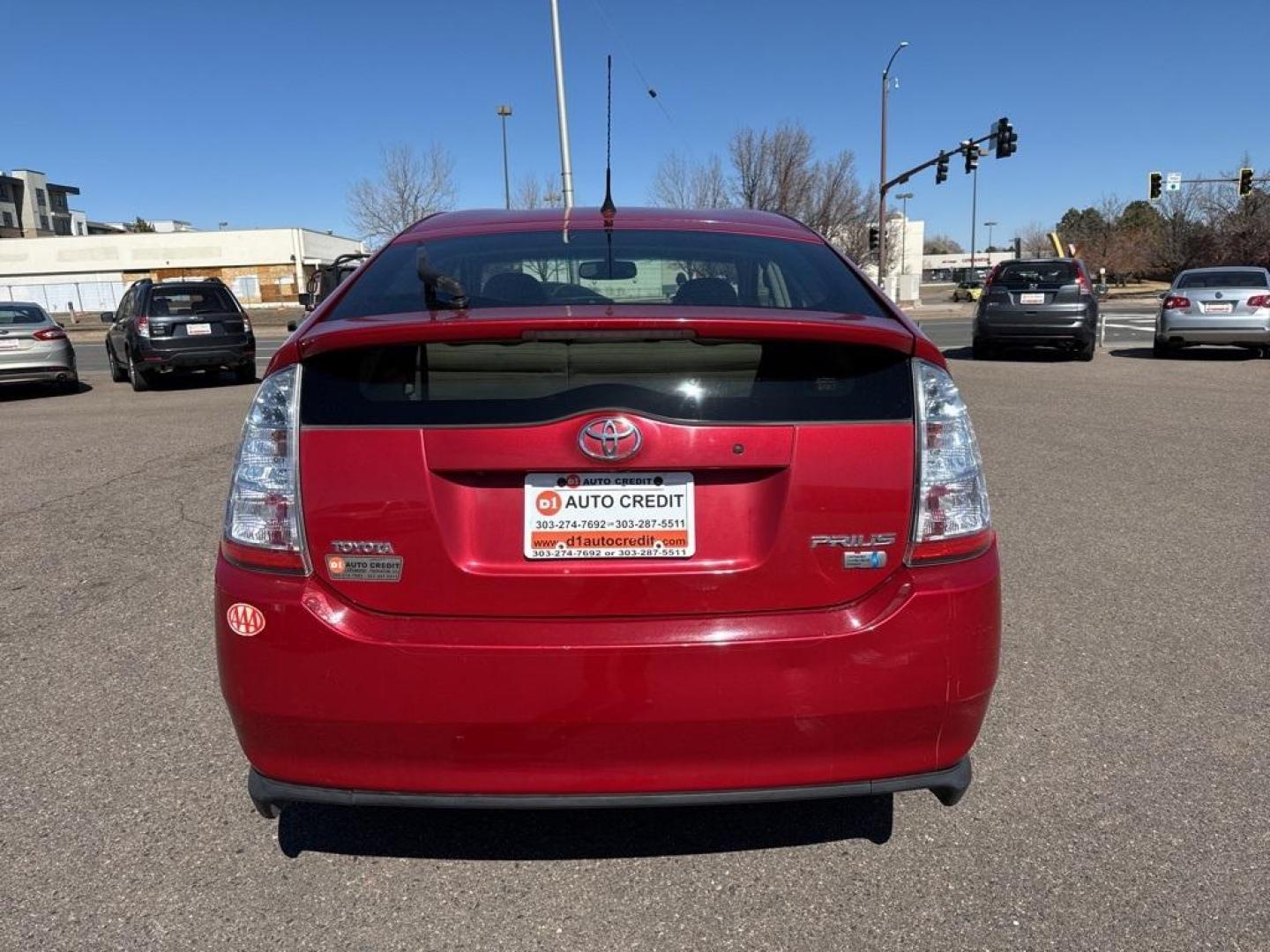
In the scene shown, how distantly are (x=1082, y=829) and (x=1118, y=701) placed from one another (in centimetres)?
91

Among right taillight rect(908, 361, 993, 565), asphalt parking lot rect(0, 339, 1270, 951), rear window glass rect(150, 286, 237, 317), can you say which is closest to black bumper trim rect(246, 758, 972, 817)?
asphalt parking lot rect(0, 339, 1270, 951)

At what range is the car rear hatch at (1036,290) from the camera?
606 inches

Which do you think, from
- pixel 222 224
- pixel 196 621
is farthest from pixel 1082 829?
pixel 222 224

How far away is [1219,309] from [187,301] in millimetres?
16331

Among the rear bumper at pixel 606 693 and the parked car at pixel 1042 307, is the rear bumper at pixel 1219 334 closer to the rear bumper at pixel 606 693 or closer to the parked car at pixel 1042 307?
the parked car at pixel 1042 307

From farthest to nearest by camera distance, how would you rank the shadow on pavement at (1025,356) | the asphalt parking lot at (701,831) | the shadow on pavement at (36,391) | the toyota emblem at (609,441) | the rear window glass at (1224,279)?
the shadow on pavement at (1025,356) < the rear window glass at (1224,279) < the shadow on pavement at (36,391) < the asphalt parking lot at (701,831) < the toyota emblem at (609,441)

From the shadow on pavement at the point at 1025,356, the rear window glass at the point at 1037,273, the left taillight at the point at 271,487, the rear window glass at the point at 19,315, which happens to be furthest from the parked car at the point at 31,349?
the rear window glass at the point at 1037,273

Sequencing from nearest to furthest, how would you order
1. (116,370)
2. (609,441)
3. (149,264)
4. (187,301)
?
1. (609,441)
2. (187,301)
3. (116,370)
4. (149,264)

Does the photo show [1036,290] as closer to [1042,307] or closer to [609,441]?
[1042,307]

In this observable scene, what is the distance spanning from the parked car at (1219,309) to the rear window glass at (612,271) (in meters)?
15.3

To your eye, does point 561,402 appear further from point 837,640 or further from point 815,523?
point 837,640

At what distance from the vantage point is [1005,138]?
92.8 feet

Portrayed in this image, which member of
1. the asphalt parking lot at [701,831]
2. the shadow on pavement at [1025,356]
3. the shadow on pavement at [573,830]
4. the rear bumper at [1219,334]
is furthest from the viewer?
the shadow on pavement at [1025,356]

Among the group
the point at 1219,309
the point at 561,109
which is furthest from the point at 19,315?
the point at 1219,309
